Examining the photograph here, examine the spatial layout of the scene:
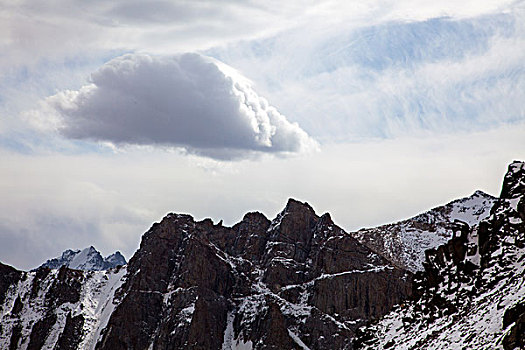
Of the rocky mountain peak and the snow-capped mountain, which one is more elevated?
the rocky mountain peak

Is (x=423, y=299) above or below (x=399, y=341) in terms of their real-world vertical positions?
above

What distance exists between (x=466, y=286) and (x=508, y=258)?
10.7m

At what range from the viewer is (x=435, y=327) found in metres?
97.2

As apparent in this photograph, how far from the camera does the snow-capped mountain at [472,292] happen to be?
72.8 m

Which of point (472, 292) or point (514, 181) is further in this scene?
point (514, 181)

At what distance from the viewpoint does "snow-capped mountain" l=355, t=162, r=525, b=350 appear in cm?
7281

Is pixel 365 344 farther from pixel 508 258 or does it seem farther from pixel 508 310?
pixel 508 310

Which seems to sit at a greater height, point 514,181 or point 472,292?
point 514,181

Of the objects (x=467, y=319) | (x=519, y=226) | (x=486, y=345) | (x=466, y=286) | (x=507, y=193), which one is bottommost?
(x=486, y=345)

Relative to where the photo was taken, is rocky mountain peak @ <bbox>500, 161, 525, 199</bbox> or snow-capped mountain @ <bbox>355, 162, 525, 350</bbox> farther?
rocky mountain peak @ <bbox>500, 161, 525, 199</bbox>

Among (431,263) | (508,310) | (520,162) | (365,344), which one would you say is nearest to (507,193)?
(520,162)

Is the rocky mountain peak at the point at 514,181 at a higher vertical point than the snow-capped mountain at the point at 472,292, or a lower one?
higher

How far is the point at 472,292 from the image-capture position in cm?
9819

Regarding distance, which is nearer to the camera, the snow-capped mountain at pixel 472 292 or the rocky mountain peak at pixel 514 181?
the snow-capped mountain at pixel 472 292
